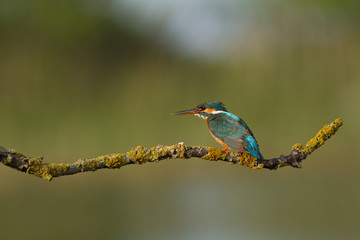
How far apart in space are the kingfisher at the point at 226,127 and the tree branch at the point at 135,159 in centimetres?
35

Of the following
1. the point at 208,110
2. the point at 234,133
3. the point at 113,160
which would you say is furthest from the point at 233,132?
the point at 113,160

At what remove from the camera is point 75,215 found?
8.37 m

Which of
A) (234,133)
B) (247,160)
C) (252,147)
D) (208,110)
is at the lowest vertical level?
(247,160)

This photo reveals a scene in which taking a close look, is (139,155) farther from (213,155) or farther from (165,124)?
(165,124)

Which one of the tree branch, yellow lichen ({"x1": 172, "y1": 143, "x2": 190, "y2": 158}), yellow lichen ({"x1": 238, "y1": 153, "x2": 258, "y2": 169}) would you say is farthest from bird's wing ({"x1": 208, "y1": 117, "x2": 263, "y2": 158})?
yellow lichen ({"x1": 172, "y1": 143, "x2": 190, "y2": 158})

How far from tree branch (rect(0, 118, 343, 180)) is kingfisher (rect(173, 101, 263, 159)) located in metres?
0.35

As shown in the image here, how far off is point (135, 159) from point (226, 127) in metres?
0.93

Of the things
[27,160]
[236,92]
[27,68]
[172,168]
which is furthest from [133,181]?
[27,160]

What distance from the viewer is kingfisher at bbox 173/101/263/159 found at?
7.69 feet

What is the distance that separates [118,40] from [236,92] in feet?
19.7

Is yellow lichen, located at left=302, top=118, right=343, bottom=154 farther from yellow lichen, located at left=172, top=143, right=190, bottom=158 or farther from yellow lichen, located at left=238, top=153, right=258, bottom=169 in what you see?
yellow lichen, located at left=172, top=143, right=190, bottom=158

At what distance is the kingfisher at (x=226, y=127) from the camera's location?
2.34 m

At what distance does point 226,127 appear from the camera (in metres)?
2.50

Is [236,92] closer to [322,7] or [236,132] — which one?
[322,7]
